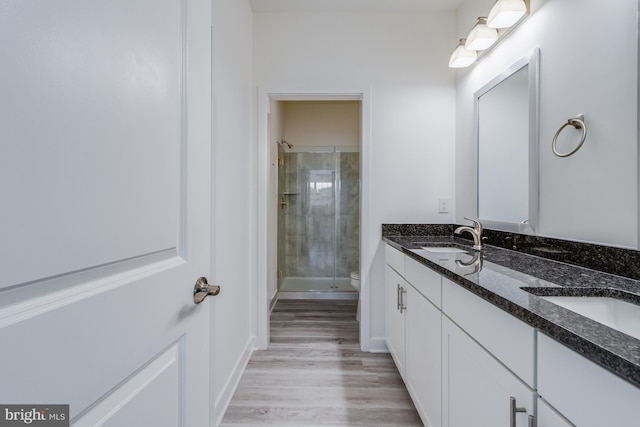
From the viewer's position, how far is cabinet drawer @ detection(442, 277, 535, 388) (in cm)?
73

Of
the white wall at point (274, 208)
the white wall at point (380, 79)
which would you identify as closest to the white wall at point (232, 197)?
the white wall at point (380, 79)

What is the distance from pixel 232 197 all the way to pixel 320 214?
91.0 inches

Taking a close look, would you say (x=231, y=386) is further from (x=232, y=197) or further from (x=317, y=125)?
(x=317, y=125)

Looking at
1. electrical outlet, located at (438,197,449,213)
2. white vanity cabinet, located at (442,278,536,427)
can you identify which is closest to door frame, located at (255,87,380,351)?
electrical outlet, located at (438,197,449,213)

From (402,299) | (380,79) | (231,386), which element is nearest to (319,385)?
(231,386)

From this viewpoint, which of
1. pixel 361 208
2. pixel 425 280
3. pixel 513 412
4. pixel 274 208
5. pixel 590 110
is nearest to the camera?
pixel 513 412

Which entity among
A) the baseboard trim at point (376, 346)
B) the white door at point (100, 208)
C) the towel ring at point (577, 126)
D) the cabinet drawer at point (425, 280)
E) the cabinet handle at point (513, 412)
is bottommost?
the baseboard trim at point (376, 346)

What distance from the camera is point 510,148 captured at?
172 centimetres

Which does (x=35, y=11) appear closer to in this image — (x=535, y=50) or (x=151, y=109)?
(x=151, y=109)

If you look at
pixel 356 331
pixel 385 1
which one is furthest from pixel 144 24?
pixel 356 331

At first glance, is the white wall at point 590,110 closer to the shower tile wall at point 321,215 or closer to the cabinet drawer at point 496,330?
the cabinet drawer at point 496,330

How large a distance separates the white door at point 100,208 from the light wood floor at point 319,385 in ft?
3.48

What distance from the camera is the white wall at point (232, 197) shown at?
63.1 inches

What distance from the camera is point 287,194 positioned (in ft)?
13.3
